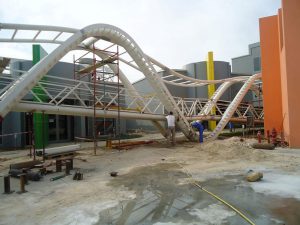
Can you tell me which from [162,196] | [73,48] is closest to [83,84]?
[73,48]

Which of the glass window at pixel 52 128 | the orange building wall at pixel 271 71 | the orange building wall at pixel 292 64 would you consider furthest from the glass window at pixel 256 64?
the glass window at pixel 52 128

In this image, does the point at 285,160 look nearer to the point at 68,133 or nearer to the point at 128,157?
the point at 128,157

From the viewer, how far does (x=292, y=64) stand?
45.3 ft

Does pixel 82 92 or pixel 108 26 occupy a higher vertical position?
pixel 108 26

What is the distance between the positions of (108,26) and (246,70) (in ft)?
122

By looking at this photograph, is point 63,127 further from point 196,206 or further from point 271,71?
point 196,206

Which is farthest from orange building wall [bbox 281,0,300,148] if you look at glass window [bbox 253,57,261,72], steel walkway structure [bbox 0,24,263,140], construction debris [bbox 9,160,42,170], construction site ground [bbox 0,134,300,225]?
glass window [bbox 253,57,261,72]

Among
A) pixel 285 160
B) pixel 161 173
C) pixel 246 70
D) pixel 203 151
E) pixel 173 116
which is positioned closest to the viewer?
pixel 161 173

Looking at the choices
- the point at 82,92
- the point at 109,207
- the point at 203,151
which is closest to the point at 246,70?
the point at 82,92

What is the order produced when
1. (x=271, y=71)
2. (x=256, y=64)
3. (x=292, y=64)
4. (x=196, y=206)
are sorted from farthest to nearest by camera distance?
(x=256, y=64)
(x=271, y=71)
(x=292, y=64)
(x=196, y=206)

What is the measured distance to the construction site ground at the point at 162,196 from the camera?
494 cm

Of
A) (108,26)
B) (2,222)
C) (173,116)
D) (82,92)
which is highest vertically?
(108,26)

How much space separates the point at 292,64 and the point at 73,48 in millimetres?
10833

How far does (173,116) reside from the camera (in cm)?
1747
